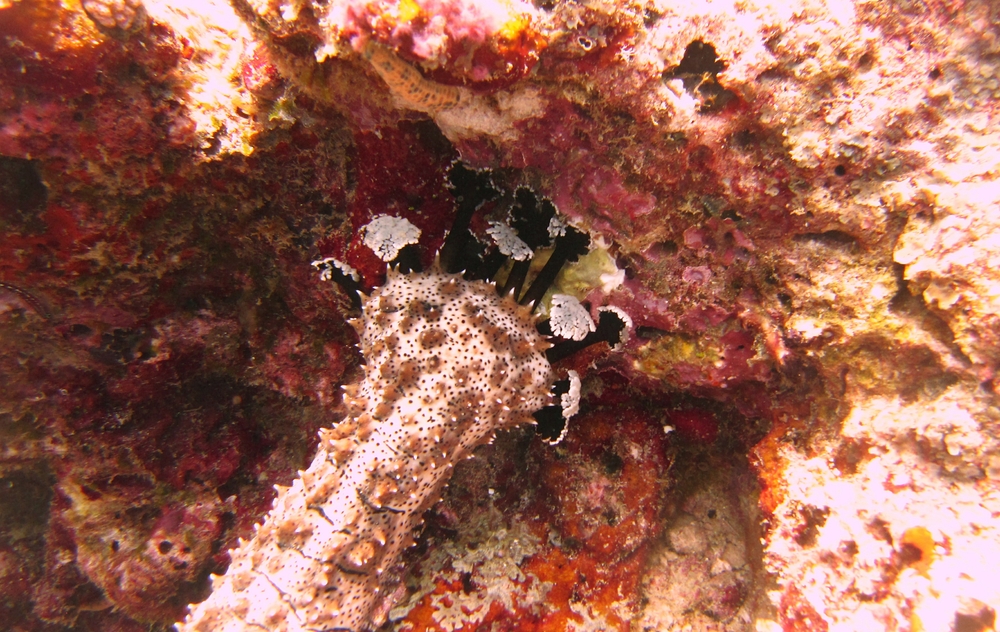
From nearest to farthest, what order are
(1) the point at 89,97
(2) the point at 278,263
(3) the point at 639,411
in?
(1) the point at 89,97 < (2) the point at 278,263 < (3) the point at 639,411

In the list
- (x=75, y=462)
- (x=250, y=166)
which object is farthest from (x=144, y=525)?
(x=250, y=166)

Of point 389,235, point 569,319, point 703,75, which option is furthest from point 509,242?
point 703,75

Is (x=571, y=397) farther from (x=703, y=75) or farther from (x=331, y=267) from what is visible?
(x=703, y=75)

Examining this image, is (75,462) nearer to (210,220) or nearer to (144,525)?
(144,525)

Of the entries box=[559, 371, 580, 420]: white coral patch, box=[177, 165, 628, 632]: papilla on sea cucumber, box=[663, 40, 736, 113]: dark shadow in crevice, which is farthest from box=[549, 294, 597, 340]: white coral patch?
box=[663, 40, 736, 113]: dark shadow in crevice

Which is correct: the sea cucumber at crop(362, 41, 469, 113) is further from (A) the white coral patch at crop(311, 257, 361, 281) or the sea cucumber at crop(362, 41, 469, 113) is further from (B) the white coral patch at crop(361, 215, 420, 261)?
(A) the white coral patch at crop(311, 257, 361, 281)

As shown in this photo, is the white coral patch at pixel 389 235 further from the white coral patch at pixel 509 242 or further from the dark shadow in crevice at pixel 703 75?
the dark shadow in crevice at pixel 703 75

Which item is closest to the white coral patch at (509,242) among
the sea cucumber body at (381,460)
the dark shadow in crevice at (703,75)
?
the sea cucumber body at (381,460)
